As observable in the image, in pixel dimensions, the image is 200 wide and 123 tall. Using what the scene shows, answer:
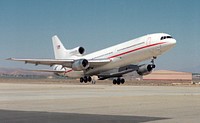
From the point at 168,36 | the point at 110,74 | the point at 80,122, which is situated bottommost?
the point at 80,122

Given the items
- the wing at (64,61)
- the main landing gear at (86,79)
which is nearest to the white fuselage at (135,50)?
the wing at (64,61)

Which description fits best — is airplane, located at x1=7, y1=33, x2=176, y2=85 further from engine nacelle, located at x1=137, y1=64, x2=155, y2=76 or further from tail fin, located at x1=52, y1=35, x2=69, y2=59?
tail fin, located at x1=52, y1=35, x2=69, y2=59

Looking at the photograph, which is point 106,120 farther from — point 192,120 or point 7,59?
point 7,59

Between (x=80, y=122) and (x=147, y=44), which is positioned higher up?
(x=147, y=44)

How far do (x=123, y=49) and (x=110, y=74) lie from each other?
6191mm

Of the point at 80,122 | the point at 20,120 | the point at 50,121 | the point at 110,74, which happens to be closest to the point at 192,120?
the point at 80,122

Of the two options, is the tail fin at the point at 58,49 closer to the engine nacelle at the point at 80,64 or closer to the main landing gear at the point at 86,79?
the main landing gear at the point at 86,79

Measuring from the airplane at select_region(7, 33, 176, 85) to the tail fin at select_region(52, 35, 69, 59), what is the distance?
6.39 meters

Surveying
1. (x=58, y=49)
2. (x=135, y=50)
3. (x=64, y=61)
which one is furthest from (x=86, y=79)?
(x=58, y=49)

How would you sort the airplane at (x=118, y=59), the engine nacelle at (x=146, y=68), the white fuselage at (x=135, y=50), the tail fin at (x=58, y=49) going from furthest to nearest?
1. the tail fin at (x=58, y=49)
2. the engine nacelle at (x=146, y=68)
3. the airplane at (x=118, y=59)
4. the white fuselage at (x=135, y=50)

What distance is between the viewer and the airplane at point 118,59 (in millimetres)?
57344

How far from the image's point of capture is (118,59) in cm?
6222

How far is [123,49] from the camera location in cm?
6147

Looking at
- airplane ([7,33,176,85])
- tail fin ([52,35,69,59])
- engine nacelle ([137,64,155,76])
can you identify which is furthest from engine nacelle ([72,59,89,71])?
tail fin ([52,35,69,59])
